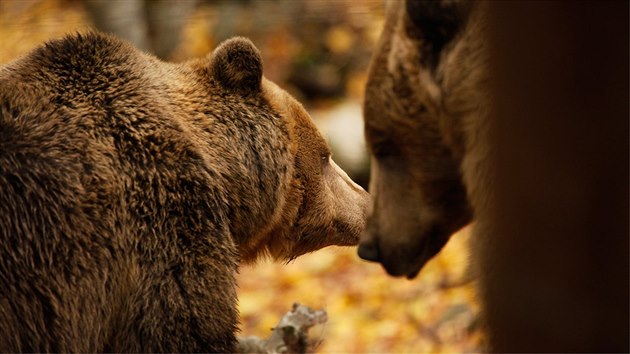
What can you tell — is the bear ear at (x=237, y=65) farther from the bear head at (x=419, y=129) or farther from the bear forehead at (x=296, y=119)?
the bear head at (x=419, y=129)

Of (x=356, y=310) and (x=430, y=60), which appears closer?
(x=430, y=60)

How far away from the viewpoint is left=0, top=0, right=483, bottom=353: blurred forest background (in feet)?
24.6

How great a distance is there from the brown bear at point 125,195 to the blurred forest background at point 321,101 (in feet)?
2.72

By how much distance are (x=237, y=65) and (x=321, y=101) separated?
8367 millimetres

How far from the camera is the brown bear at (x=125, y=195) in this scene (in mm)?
3217

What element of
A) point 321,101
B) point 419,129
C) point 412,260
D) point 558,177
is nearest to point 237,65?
point 419,129

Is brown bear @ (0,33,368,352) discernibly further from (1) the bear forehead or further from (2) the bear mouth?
(2) the bear mouth

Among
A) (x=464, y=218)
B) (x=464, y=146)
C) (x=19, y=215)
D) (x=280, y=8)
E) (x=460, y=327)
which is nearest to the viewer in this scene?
(x=19, y=215)

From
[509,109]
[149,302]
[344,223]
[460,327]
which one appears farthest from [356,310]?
[509,109]

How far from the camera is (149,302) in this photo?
3301mm

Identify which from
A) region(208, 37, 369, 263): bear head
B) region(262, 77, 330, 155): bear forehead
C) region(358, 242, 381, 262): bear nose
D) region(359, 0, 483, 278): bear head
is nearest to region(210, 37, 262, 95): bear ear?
region(208, 37, 369, 263): bear head

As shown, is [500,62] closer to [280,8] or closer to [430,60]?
[430,60]

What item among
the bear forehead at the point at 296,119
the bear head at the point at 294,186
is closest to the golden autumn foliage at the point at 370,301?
the bear head at the point at 294,186

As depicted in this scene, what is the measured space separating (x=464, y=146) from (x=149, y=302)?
1.35m
